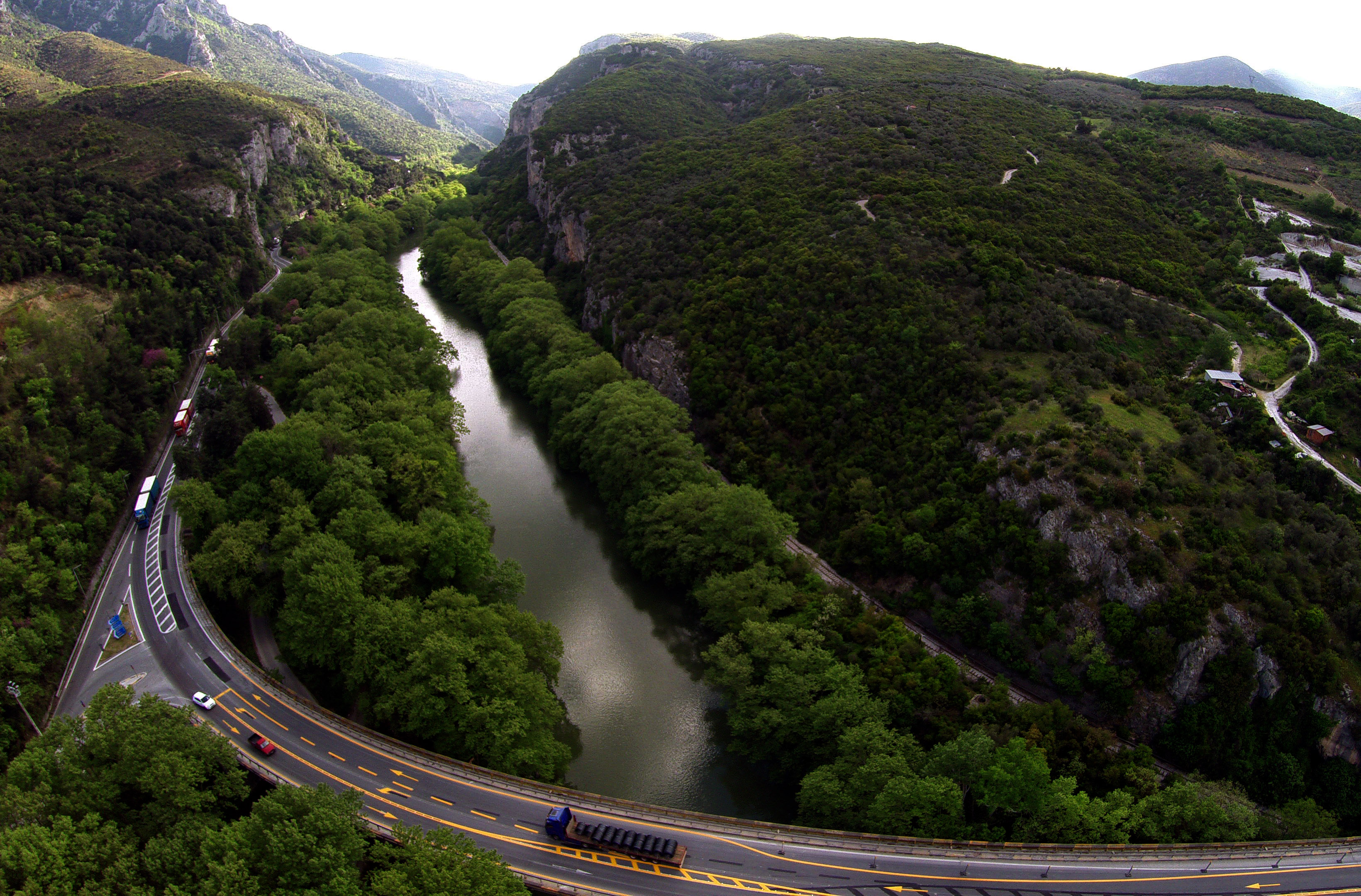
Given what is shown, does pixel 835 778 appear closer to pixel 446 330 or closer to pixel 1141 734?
pixel 1141 734

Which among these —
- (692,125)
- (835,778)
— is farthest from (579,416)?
(692,125)

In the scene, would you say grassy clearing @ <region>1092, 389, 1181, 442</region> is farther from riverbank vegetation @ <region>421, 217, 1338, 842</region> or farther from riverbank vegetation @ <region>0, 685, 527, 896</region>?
riverbank vegetation @ <region>0, 685, 527, 896</region>

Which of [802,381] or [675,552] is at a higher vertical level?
[802,381]

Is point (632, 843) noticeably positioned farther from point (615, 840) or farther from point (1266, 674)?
point (1266, 674)

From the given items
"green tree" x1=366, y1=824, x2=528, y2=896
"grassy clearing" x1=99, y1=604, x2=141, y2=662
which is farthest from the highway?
"grassy clearing" x1=99, y1=604, x2=141, y2=662

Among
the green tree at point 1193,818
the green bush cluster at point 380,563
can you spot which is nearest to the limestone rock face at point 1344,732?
the green tree at point 1193,818

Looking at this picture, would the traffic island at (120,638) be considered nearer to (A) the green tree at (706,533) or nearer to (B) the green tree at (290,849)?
(B) the green tree at (290,849)
